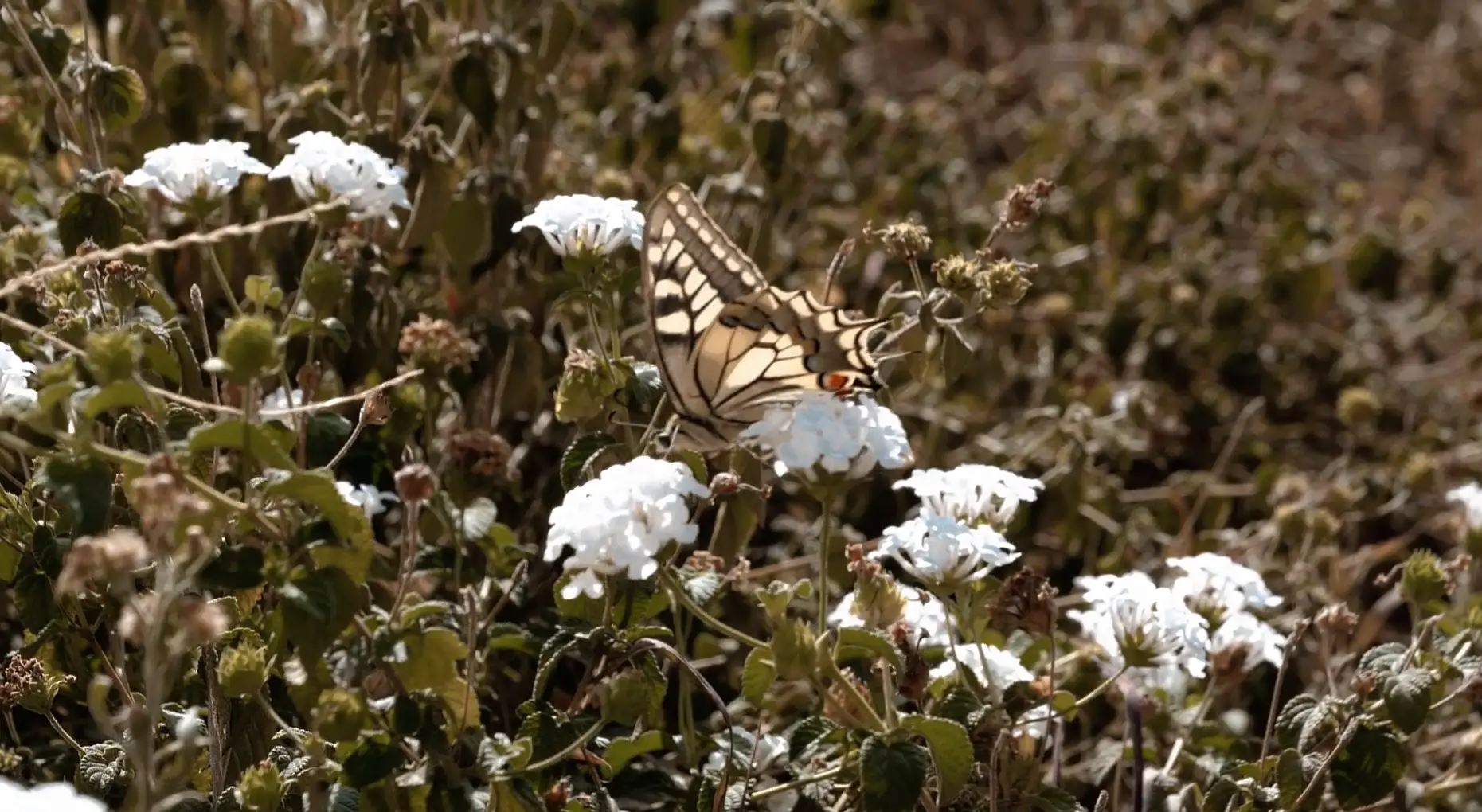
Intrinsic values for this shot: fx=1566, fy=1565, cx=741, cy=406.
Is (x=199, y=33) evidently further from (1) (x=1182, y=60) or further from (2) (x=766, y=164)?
(1) (x=1182, y=60)

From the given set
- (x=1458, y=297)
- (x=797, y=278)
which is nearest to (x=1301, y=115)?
(x=1458, y=297)

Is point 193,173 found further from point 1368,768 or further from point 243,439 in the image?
point 1368,768

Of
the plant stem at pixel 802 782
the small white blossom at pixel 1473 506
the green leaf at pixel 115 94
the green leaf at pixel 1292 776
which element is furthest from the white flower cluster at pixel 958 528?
the green leaf at pixel 115 94

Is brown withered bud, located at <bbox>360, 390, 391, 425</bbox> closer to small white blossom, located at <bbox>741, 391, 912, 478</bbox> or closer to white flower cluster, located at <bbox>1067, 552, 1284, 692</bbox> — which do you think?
small white blossom, located at <bbox>741, 391, 912, 478</bbox>

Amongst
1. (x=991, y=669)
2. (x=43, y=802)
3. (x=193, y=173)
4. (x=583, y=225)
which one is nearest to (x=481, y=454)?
(x=583, y=225)

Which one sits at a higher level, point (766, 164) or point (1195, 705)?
point (766, 164)

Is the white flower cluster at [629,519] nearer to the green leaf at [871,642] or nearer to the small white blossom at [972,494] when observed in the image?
the green leaf at [871,642]

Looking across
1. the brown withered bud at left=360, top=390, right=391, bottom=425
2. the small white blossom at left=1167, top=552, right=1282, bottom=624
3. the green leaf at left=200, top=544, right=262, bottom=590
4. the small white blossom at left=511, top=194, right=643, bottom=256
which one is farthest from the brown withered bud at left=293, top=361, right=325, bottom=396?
the small white blossom at left=1167, top=552, right=1282, bottom=624
